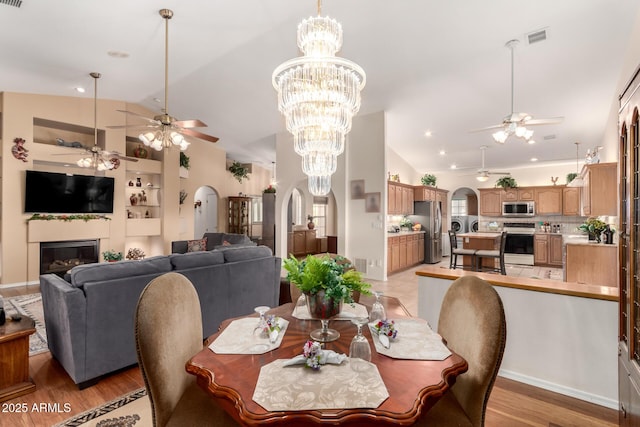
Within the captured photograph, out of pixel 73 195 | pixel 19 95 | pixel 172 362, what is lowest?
pixel 172 362

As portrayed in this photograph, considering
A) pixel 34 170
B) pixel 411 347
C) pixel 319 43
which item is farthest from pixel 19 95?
pixel 411 347

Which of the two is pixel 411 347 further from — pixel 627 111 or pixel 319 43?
pixel 319 43

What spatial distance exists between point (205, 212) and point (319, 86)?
29.3 ft

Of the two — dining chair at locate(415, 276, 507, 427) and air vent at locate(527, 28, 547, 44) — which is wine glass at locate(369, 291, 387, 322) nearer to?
dining chair at locate(415, 276, 507, 427)

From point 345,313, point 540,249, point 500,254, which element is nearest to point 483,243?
point 500,254

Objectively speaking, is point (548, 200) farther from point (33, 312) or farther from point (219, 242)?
point (33, 312)

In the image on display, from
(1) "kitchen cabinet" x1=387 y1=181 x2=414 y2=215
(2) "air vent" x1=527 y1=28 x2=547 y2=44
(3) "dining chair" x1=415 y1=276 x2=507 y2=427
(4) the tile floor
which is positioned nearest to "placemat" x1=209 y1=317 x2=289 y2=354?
(3) "dining chair" x1=415 y1=276 x2=507 y2=427

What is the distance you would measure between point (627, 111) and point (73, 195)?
26.2 ft

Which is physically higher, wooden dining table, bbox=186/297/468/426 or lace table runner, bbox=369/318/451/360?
lace table runner, bbox=369/318/451/360

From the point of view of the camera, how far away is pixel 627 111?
148 cm

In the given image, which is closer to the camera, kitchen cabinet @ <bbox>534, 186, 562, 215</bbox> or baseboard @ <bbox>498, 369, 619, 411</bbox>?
baseboard @ <bbox>498, 369, 619, 411</bbox>

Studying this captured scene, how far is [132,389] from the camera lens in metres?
2.45

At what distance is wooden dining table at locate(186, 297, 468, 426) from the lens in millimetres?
958

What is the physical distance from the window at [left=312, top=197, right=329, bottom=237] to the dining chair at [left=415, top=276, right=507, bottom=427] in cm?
998
